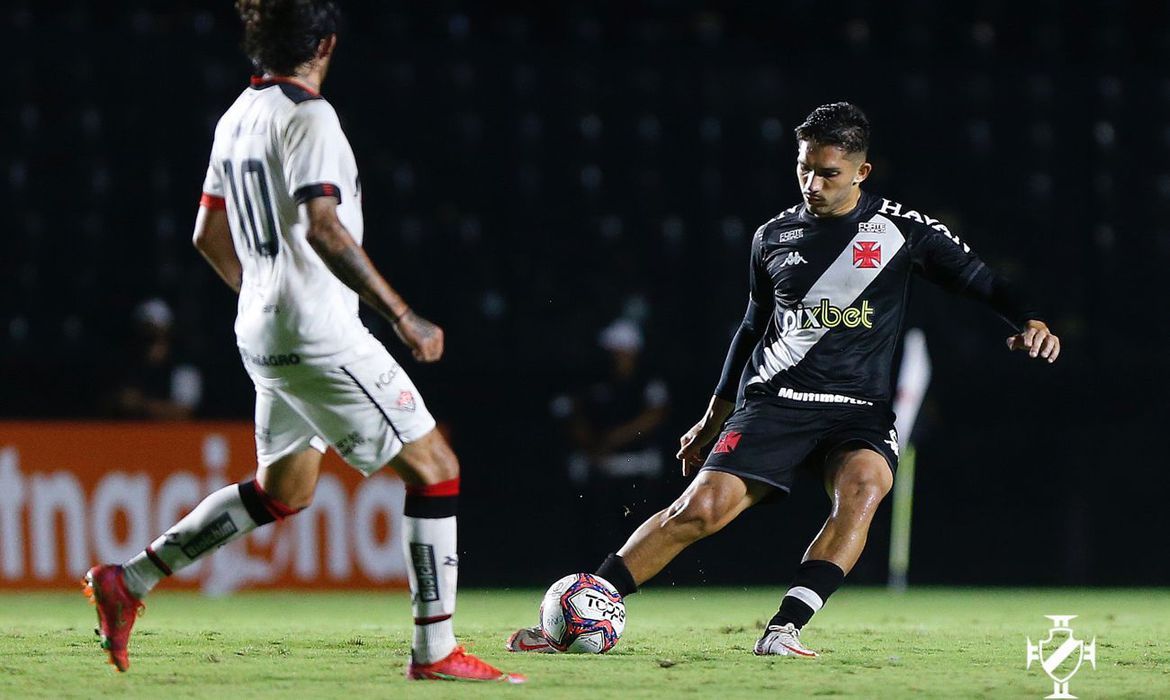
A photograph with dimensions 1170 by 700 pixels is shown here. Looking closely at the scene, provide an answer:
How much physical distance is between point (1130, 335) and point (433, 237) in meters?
5.72

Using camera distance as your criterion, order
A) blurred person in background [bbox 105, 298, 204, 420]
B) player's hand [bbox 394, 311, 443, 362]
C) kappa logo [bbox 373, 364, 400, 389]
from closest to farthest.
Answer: player's hand [bbox 394, 311, 443, 362] → kappa logo [bbox 373, 364, 400, 389] → blurred person in background [bbox 105, 298, 204, 420]

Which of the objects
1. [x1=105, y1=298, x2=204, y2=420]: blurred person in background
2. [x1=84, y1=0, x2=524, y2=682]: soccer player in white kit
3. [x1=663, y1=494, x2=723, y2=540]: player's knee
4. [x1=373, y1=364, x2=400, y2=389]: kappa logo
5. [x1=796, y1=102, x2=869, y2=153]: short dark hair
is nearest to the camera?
[x1=84, y1=0, x2=524, y2=682]: soccer player in white kit

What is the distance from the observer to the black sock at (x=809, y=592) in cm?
595

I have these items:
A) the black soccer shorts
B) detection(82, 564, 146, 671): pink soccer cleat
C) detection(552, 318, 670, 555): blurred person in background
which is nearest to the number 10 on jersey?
detection(82, 564, 146, 671): pink soccer cleat

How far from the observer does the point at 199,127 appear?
13594 mm

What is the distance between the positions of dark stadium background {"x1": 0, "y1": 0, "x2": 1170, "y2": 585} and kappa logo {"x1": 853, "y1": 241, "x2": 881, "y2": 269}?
19.0 feet

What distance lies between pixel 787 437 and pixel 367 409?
1851mm

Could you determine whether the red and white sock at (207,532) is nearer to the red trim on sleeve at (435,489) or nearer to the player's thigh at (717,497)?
the red trim on sleeve at (435,489)

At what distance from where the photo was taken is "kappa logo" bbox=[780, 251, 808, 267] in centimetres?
626

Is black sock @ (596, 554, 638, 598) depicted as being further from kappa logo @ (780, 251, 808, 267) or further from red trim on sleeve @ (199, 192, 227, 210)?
red trim on sleeve @ (199, 192, 227, 210)

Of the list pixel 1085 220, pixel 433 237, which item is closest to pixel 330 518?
pixel 433 237

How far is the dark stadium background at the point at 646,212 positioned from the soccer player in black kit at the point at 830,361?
5.65m

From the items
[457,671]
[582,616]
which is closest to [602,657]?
[582,616]

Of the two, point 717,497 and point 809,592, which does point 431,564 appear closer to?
point 717,497
